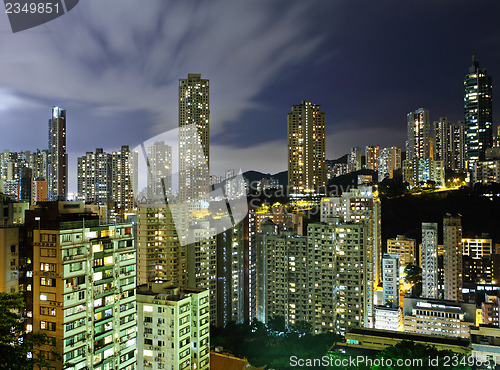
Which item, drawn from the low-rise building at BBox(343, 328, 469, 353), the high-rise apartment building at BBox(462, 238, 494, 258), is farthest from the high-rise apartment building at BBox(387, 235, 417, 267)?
the low-rise building at BBox(343, 328, 469, 353)

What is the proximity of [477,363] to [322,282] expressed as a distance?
3423mm

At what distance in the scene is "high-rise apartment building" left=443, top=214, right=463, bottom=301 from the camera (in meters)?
11.3

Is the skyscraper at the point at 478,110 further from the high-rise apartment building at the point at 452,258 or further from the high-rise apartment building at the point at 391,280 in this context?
the high-rise apartment building at the point at 391,280

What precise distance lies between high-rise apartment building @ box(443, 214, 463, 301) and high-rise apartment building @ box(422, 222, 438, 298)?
0.32m

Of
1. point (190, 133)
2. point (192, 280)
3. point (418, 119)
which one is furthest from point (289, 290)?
point (418, 119)

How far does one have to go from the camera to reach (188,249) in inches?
329

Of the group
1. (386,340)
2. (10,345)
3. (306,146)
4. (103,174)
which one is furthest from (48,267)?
(306,146)

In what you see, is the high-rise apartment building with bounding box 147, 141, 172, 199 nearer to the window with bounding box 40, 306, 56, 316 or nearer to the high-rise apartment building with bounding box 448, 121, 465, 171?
the window with bounding box 40, 306, 56, 316

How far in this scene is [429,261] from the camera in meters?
11.9

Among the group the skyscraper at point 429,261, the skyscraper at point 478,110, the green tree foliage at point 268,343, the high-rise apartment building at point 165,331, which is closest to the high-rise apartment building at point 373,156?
the skyscraper at point 478,110

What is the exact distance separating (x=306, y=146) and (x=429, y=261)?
34.4ft

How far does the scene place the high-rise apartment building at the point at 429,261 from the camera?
11.7 m

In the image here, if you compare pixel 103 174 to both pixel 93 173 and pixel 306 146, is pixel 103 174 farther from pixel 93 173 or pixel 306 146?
pixel 306 146

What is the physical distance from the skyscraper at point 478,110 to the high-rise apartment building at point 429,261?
11005mm
